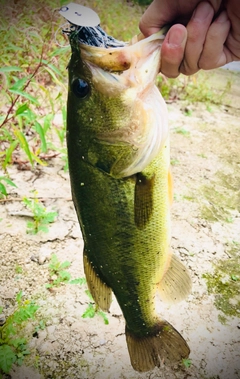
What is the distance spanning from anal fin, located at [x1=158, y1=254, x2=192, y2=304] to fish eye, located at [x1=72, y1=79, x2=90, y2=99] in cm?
84

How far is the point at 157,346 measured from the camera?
1.71m

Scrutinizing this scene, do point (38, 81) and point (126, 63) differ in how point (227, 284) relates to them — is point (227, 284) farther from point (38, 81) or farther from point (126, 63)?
point (38, 81)

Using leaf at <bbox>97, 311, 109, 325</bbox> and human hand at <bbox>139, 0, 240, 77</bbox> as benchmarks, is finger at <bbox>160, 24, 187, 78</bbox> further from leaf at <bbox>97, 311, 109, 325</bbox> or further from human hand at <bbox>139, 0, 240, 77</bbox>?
leaf at <bbox>97, 311, 109, 325</bbox>

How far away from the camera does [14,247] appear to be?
2824 millimetres

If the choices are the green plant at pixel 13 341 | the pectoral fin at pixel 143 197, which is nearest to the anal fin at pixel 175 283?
the pectoral fin at pixel 143 197

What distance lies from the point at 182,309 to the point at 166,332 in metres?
0.89

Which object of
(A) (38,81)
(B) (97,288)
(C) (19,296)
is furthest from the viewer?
(A) (38,81)

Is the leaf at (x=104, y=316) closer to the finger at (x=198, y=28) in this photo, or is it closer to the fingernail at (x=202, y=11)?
the finger at (x=198, y=28)

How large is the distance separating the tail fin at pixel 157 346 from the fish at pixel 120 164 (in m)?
0.23

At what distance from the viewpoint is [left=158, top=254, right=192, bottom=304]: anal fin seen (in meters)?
1.63

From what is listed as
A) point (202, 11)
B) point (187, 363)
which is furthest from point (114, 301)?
point (202, 11)

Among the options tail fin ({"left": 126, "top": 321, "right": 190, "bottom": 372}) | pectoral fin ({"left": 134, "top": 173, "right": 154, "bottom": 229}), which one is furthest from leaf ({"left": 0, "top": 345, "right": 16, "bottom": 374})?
pectoral fin ({"left": 134, "top": 173, "right": 154, "bottom": 229})

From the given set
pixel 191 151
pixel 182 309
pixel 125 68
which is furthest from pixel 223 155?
pixel 125 68

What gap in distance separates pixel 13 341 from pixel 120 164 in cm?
152
